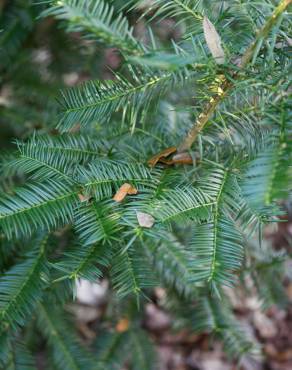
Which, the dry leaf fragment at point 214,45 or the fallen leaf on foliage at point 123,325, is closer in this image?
the dry leaf fragment at point 214,45

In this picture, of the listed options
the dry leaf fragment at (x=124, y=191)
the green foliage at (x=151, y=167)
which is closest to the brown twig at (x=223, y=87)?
the green foliage at (x=151, y=167)

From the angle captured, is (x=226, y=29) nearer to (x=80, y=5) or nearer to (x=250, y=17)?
(x=250, y=17)

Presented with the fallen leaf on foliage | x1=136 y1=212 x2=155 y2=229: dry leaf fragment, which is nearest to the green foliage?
x1=136 y1=212 x2=155 y2=229: dry leaf fragment

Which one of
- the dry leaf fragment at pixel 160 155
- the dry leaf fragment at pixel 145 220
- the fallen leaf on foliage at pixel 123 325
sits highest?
the dry leaf fragment at pixel 145 220

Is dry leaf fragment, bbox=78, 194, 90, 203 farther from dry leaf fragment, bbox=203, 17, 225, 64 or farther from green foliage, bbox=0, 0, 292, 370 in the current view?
dry leaf fragment, bbox=203, 17, 225, 64

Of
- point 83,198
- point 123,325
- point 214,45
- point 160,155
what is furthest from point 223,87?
point 123,325

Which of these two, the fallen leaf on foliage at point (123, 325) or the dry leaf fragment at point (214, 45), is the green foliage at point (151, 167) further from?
the fallen leaf on foliage at point (123, 325)
